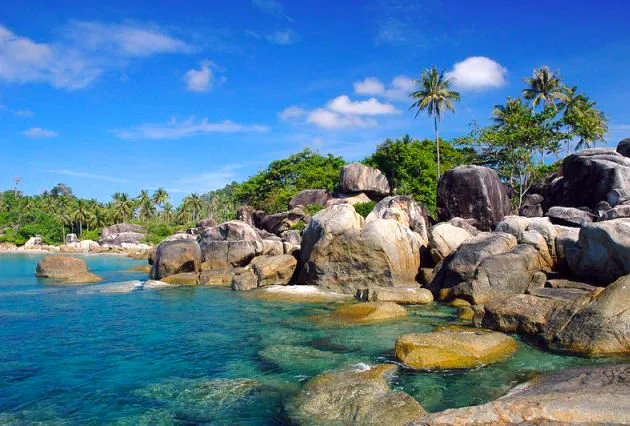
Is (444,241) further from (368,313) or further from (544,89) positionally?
(544,89)

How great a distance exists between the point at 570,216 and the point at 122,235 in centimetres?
7179

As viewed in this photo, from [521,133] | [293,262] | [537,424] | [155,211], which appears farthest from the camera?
[155,211]

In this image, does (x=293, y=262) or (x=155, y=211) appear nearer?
(x=293, y=262)

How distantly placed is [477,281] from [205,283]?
48.1ft

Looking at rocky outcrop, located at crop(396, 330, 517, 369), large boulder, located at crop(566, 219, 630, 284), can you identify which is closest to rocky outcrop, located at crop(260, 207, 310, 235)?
large boulder, located at crop(566, 219, 630, 284)

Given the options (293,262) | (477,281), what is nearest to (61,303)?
(293,262)

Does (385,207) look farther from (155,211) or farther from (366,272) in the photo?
(155,211)

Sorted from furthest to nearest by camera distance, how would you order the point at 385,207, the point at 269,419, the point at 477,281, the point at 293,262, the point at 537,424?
the point at 385,207 → the point at 293,262 → the point at 477,281 → the point at 269,419 → the point at 537,424

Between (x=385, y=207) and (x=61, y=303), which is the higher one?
(x=385, y=207)

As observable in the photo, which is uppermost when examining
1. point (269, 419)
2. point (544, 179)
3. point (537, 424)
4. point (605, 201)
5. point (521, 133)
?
point (521, 133)

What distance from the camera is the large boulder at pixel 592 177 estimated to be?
25078mm

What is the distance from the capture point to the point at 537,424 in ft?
17.4

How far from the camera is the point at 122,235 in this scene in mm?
78938

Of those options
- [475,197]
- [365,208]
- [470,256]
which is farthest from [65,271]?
[475,197]
